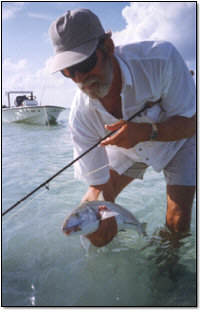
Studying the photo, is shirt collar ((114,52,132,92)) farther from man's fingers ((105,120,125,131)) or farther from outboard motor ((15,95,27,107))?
outboard motor ((15,95,27,107))

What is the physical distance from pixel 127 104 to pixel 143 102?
0.14m

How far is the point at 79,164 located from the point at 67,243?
3.81ft

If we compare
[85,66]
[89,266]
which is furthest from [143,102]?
[89,266]

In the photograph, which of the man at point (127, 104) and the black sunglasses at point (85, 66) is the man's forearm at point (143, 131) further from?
the black sunglasses at point (85, 66)

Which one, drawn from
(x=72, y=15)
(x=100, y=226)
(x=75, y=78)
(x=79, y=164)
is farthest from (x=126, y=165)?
(x=72, y=15)

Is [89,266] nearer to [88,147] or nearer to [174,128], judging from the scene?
[88,147]

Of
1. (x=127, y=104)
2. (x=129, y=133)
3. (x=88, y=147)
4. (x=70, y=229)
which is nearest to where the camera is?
(x=70, y=229)

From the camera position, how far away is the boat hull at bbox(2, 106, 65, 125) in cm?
1935

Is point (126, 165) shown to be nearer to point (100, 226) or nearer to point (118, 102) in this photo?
point (118, 102)

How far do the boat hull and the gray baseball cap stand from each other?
17.2m

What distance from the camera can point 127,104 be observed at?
229 centimetres

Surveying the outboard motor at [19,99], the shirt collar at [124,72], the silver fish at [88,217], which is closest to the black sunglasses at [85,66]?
the shirt collar at [124,72]

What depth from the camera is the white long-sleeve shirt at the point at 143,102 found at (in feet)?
7.07

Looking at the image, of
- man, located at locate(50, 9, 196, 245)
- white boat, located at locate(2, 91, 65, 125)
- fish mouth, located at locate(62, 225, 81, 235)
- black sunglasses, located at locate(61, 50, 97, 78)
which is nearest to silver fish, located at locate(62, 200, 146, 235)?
fish mouth, located at locate(62, 225, 81, 235)
